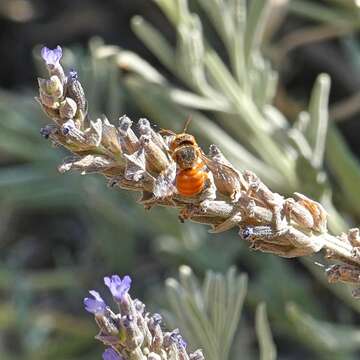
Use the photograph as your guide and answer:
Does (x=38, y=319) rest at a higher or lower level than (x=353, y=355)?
lower

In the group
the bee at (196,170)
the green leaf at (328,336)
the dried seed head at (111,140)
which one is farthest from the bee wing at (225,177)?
the green leaf at (328,336)

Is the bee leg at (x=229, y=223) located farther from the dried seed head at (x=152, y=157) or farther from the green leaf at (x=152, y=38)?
the green leaf at (x=152, y=38)

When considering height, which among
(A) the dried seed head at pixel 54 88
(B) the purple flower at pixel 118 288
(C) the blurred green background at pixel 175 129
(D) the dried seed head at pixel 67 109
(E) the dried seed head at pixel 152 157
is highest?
(A) the dried seed head at pixel 54 88

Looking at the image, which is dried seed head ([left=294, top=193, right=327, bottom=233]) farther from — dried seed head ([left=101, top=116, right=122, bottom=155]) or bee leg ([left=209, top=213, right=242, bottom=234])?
dried seed head ([left=101, top=116, right=122, bottom=155])

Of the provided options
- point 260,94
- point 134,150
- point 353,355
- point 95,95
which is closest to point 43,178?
point 95,95

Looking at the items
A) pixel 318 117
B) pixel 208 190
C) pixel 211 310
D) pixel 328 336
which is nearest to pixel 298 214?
pixel 208 190

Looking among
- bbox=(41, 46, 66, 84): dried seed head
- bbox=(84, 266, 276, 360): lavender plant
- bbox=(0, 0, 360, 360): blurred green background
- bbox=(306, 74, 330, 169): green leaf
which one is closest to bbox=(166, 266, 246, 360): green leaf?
bbox=(84, 266, 276, 360): lavender plant

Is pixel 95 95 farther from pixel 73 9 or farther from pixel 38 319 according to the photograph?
pixel 73 9
